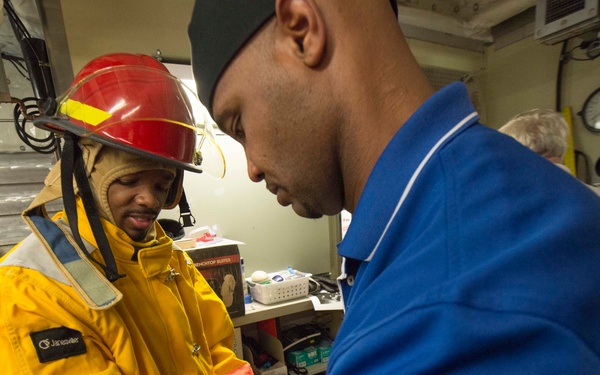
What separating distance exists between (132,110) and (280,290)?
1216 mm

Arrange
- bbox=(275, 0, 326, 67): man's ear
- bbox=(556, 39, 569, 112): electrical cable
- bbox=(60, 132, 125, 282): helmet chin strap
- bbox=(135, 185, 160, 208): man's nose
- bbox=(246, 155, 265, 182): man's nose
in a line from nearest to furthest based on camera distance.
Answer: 1. bbox=(275, 0, 326, 67): man's ear
2. bbox=(246, 155, 265, 182): man's nose
3. bbox=(60, 132, 125, 282): helmet chin strap
4. bbox=(135, 185, 160, 208): man's nose
5. bbox=(556, 39, 569, 112): electrical cable

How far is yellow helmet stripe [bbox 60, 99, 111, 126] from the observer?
0.89m

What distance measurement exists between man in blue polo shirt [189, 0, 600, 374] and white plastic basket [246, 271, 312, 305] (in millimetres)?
1321

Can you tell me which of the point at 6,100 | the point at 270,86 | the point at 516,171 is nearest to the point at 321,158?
the point at 270,86

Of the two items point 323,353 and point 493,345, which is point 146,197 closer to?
point 493,345

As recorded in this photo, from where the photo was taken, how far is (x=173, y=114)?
3.25 ft

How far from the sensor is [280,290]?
1.79m

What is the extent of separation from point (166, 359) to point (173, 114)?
0.71m

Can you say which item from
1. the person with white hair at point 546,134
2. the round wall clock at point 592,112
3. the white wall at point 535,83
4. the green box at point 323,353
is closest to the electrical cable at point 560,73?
the white wall at point 535,83

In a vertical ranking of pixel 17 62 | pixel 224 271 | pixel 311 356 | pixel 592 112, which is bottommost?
pixel 311 356

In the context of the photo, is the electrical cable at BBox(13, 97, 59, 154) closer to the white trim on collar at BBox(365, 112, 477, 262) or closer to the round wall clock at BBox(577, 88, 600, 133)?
the white trim on collar at BBox(365, 112, 477, 262)

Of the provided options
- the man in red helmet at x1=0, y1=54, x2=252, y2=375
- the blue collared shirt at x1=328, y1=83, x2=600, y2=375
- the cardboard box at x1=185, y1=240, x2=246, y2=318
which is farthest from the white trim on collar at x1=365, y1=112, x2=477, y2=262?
the cardboard box at x1=185, y1=240, x2=246, y2=318

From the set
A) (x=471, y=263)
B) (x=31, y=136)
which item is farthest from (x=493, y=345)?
(x=31, y=136)

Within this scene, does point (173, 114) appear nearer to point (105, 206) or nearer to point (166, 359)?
point (105, 206)
